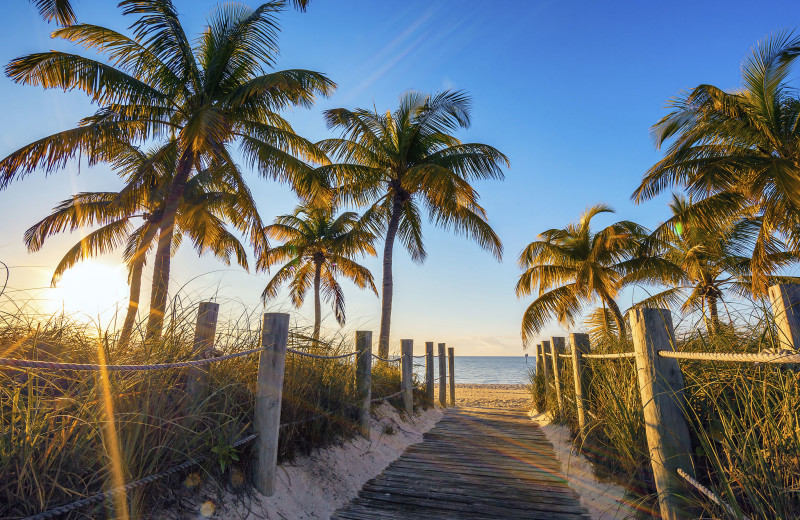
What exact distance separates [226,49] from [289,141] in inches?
94.3

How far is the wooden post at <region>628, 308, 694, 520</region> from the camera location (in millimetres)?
2521

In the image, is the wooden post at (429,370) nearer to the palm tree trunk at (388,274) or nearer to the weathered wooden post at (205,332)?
the palm tree trunk at (388,274)

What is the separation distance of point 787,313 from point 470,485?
3032 millimetres

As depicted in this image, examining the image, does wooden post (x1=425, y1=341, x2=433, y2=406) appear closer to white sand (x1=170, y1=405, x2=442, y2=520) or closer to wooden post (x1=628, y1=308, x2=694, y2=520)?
white sand (x1=170, y1=405, x2=442, y2=520)

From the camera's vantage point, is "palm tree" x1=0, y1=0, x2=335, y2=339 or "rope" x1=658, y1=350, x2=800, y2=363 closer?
"rope" x1=658, y1=350, x2=800, y2=363

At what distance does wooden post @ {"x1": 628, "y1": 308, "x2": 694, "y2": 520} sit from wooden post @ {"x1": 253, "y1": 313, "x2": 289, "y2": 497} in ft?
8.52

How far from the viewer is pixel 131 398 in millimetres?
2369

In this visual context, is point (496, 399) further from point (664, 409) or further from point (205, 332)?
point (205, 332)

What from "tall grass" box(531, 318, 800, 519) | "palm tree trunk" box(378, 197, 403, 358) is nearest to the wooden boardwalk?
"tall grass" box(531, 318, 800, 519)

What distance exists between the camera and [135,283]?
14.3m

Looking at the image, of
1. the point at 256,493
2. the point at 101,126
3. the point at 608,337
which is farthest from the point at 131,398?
the point at 101,126

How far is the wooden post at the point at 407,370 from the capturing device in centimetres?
735

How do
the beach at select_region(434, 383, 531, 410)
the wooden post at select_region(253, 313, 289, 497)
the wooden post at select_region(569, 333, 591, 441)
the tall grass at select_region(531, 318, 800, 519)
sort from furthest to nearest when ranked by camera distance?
the beach at select_region(434, 383, 531, 410)
the wooden post at select_region(569, 333, 591, 441)
the wooden post at select_region(253, 313, 289, 497)
the tall grass at select_region(531, 318, 800, 519)

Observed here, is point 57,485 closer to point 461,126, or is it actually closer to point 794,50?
point 461,126
